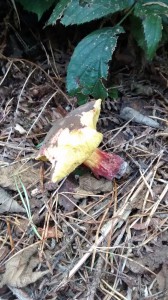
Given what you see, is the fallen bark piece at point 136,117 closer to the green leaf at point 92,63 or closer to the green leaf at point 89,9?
the green leaf at point 92,63

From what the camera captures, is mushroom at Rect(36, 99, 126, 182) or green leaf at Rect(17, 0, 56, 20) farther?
green leaf at Rect(17, 0, 56, 20)

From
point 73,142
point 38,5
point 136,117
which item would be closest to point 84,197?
point 73,142

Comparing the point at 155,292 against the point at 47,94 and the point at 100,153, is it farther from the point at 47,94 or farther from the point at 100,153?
the point at 47,94

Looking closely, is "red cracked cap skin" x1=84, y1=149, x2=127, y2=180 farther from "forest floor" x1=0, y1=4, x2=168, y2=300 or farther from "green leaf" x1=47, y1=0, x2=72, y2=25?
"green leaf" x1=47, y1=0, x2=72, y2=25

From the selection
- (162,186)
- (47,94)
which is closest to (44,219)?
(162,186)

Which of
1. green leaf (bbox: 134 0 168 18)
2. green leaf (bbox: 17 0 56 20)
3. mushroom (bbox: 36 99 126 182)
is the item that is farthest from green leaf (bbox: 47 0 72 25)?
mushroom (bbox: 36 99 126 182)

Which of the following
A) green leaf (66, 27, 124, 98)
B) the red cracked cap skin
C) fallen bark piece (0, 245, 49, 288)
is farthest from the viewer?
green leaf (66, 27, 124, 98)
